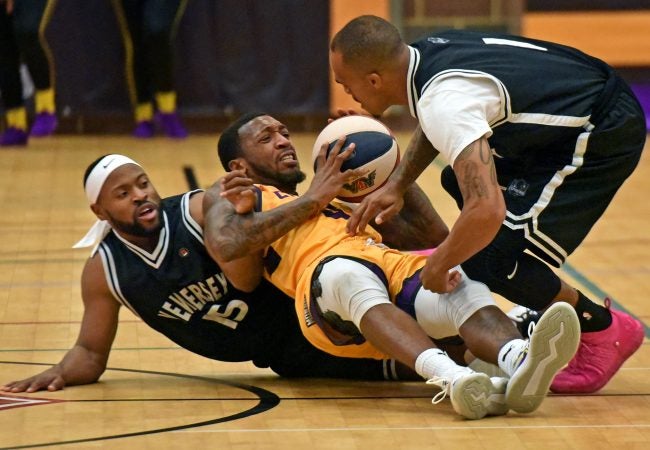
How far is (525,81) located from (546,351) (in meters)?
0.83

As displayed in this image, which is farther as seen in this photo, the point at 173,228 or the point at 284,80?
the point at 284,80

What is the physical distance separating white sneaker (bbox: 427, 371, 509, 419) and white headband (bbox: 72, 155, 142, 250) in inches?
51.2

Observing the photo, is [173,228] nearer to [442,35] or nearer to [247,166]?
[247,166]

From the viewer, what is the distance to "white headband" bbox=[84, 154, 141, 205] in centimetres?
439

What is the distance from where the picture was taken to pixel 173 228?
4422mm

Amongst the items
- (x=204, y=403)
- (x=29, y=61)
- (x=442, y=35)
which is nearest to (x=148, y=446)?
(x=204, y=403)

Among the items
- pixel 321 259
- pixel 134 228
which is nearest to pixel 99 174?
pixel 134 228

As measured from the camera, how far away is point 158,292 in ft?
14.3

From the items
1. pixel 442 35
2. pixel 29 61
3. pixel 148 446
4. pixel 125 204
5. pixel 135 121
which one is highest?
pixel 442 35

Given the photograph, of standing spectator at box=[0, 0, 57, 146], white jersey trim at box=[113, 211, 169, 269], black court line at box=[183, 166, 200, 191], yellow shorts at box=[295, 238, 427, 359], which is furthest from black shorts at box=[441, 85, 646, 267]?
standing spectator at box=[0, 0, 57, 146]

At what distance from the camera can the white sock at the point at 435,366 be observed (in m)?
3.82

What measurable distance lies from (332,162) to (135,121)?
709 centimetres

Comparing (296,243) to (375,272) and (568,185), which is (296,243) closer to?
(375,272)

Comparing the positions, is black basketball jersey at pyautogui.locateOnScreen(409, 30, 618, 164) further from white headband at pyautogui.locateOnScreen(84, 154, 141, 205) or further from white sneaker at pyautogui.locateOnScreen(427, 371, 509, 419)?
white headband at pyautogui.locateOnScreen(84, 154, 141, 205)
